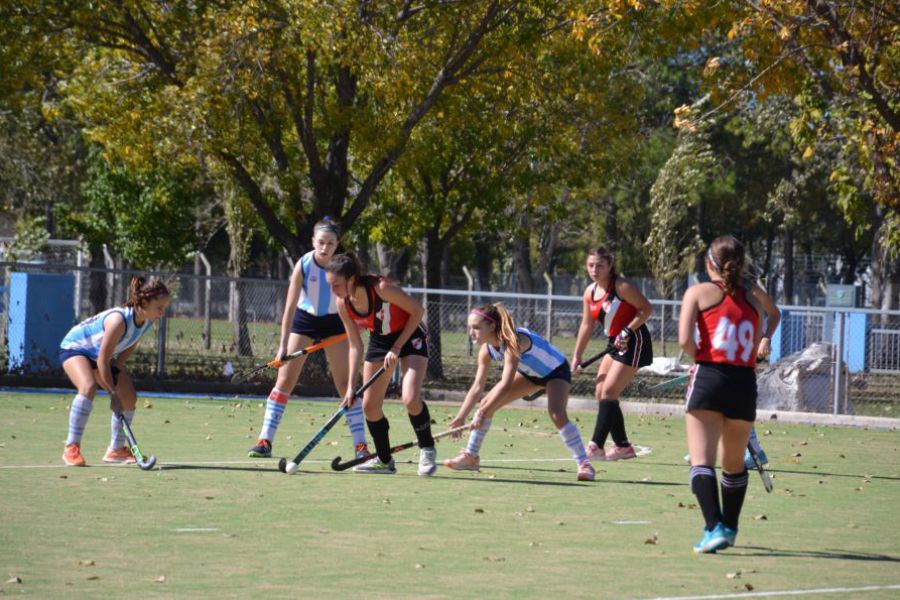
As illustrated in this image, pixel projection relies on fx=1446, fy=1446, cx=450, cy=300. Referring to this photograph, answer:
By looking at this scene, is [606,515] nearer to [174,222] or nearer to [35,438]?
[35,438]

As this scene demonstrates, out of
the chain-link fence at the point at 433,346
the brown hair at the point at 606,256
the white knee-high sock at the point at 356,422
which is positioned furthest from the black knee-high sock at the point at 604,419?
the chain-link fence at the point at 433,346

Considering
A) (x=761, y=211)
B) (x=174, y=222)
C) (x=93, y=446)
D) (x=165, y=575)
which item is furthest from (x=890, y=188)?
(x=761, y=211)

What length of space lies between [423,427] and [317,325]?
163 centimetres

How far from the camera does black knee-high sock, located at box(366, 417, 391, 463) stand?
1159cm

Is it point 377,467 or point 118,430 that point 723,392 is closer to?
point 377,467

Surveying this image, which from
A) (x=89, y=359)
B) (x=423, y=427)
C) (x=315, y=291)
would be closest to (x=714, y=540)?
(x=423, y=427)

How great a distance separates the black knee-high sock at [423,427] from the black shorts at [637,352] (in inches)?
84.6

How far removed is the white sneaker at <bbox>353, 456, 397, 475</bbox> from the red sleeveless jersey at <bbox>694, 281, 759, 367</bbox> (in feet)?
14.3

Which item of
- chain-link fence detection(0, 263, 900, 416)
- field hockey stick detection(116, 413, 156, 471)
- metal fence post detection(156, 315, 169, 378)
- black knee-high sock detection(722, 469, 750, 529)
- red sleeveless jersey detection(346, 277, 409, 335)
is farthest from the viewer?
metal fence post detection(156, 315, 169, 378)

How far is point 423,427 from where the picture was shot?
11.4 meters

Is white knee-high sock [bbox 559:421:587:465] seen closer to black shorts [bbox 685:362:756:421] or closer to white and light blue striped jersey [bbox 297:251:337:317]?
white and light blue striped jersey [bbox 297:251:337:317]

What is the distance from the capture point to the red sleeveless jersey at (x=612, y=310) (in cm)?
1273

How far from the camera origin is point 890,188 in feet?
58.5

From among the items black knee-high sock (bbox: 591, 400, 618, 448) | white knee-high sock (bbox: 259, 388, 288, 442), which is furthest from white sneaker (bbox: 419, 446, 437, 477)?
black knee-high sock (bbox: 591, 400, 618, 448)
